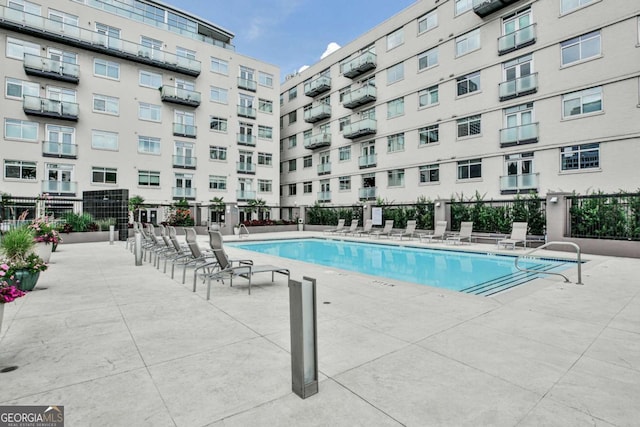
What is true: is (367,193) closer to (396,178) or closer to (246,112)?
(396,178)

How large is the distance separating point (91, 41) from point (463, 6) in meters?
27.7

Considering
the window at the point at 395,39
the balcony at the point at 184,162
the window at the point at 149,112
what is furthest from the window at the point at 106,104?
the window at the point at 395,39

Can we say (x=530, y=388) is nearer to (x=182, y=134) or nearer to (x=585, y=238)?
(x=585, y=238)

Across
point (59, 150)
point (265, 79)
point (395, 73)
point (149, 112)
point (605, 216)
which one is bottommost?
point (605, 216)

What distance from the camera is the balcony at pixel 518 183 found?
1894 centimetres

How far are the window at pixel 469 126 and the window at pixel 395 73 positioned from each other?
6.75 metres

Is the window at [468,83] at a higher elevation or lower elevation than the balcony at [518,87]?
higher

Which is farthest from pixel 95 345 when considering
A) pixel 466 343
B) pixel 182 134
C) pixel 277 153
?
pixel 277 153

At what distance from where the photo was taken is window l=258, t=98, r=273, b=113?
119 ft

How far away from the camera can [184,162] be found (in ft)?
100

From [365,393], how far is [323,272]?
599 centimetres

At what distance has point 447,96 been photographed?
76.7ft

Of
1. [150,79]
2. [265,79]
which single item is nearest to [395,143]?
[265,79]

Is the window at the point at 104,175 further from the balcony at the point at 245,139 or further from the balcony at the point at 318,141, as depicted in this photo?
the balcony at the point at 318,141
